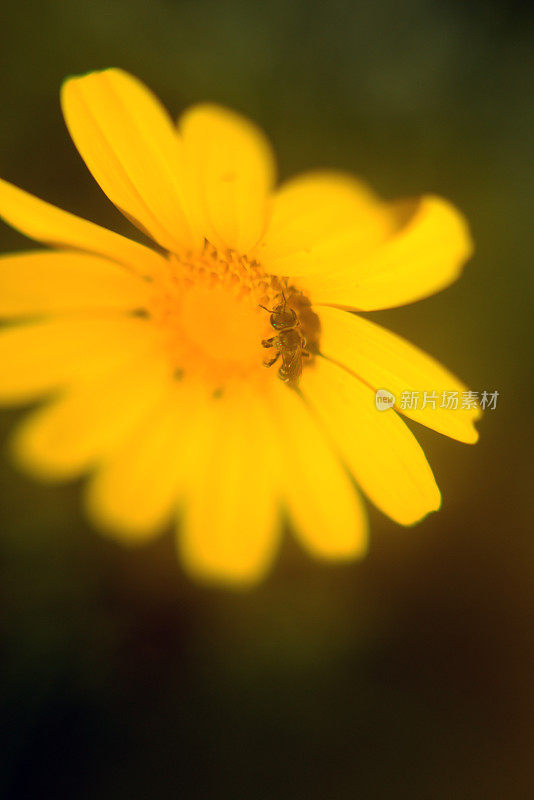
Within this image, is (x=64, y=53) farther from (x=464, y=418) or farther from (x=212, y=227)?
(x=464, y=418)

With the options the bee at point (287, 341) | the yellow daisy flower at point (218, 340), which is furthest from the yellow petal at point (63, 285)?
the bee at point (287, 341)

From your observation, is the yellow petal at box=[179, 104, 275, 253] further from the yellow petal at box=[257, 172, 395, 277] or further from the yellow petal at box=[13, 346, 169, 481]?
the yellow petal at box=[13, 346, 169, 481]

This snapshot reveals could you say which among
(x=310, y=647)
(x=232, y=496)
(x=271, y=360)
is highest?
(x=271, y=360)

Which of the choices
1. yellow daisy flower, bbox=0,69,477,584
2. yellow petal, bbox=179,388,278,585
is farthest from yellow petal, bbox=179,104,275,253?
yellow petal, bbox=179,388,278,585

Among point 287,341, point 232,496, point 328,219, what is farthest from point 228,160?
point 232,496

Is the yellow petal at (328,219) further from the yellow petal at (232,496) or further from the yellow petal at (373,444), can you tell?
the yellow petal at (232,496)

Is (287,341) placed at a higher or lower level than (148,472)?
higher

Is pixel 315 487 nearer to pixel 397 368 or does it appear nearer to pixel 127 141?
pixel 397 368
